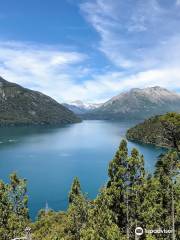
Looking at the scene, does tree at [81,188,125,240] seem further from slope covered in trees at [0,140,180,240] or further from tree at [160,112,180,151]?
tree at [160,112,180,151]

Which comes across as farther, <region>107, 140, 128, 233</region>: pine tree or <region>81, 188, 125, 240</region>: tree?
<region>107, 140, 128, 233</region>: pine tree

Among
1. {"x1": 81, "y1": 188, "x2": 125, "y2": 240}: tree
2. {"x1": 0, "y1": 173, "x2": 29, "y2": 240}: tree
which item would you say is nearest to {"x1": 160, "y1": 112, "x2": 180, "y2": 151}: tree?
{"x1": 81, "y1": 188, "x2": 125, "y2": 240}: tree

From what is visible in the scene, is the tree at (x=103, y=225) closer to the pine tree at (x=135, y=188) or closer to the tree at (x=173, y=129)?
the pine tree at (x=135, y=188)

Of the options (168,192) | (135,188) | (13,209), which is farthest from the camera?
(13,209)

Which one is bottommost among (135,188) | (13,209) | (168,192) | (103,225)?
(13,209)

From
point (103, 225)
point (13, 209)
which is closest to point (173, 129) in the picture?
point (103, 225)

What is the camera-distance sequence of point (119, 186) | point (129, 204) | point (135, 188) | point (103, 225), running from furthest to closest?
point (119, 186) → point (129, 204) → point (135, 188) → point (103, 225)

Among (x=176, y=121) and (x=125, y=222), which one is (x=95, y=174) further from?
(x=125, y=222)

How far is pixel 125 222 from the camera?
32656 mm

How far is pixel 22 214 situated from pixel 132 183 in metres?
14.1

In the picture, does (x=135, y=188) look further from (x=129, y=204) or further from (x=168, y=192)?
(x=168, y=192)

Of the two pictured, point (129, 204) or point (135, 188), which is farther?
point (129, 204)

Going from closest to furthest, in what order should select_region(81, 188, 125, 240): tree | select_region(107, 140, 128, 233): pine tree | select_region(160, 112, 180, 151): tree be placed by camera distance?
1. select_region(81, 188, 125, 240): tree
2. select_region(107, 140, 128, 233): pine tree
3. select_region(160, 112, 180, 151): tree

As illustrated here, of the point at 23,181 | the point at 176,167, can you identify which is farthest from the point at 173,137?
the point at 23,181
